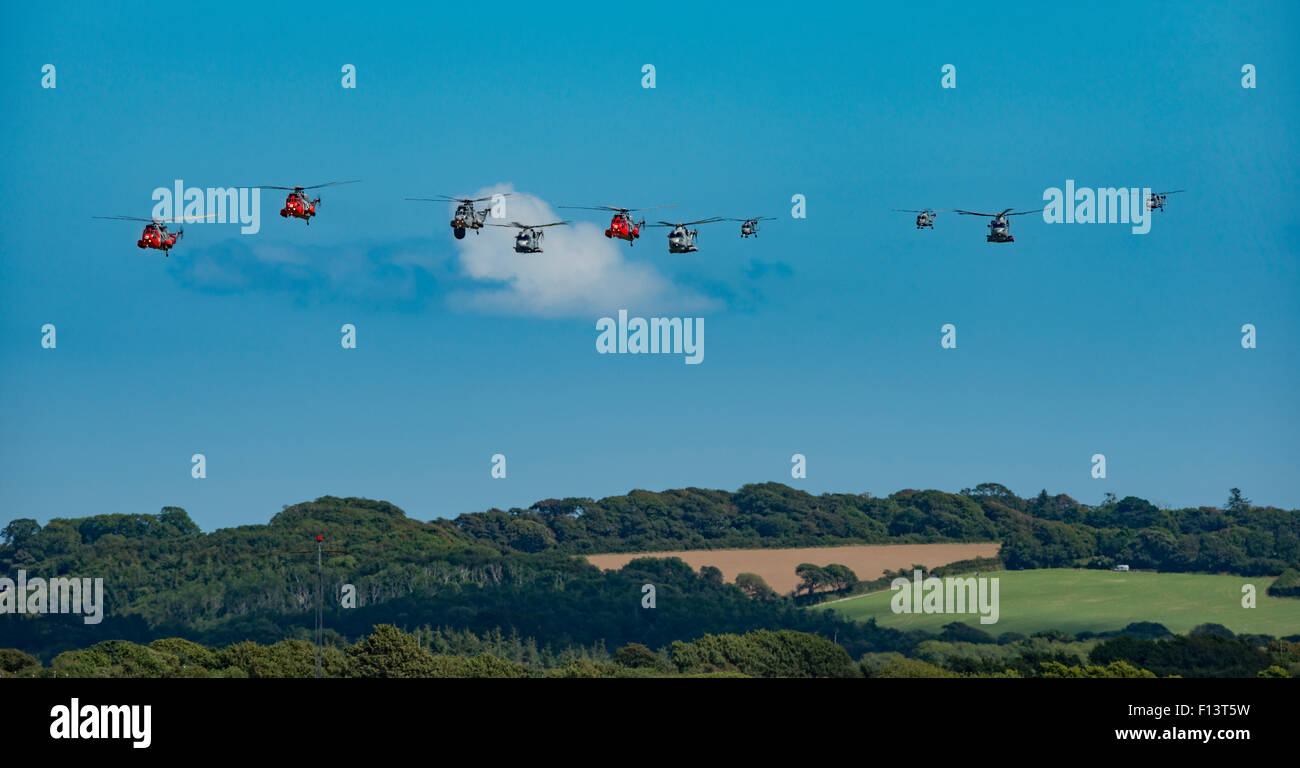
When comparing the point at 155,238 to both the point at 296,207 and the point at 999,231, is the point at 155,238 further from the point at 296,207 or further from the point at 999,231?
the point at 999,231

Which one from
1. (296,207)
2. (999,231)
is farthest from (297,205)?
(999,231)

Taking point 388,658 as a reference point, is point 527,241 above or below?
above

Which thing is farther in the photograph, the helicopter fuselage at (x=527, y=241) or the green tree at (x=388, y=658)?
the green tree at (x=388, y=658)

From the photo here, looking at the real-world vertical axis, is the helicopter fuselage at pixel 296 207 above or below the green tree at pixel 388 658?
above

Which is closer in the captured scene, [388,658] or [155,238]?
[155,238]

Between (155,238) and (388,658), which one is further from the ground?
(155,238)

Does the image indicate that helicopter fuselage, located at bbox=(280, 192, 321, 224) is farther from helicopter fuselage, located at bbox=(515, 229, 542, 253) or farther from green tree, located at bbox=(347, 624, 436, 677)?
green tree, located at bbox=(347, 624, 436, 677)

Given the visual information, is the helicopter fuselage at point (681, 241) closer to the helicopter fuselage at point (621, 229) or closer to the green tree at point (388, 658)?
the helicopter fuselage at point (621, 229)

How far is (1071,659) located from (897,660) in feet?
64.1

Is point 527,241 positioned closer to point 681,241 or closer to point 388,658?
point 681,241

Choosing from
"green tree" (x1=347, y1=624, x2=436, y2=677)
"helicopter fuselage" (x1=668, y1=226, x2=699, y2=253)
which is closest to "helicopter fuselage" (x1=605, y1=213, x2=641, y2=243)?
"helicopter fuselage" (x1=668, y1=226, x2=699, y2=253)

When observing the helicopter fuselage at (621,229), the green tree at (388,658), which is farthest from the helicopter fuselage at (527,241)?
the green tree at (388,658)

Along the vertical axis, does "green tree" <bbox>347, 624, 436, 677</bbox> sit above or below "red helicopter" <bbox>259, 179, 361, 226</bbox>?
below
